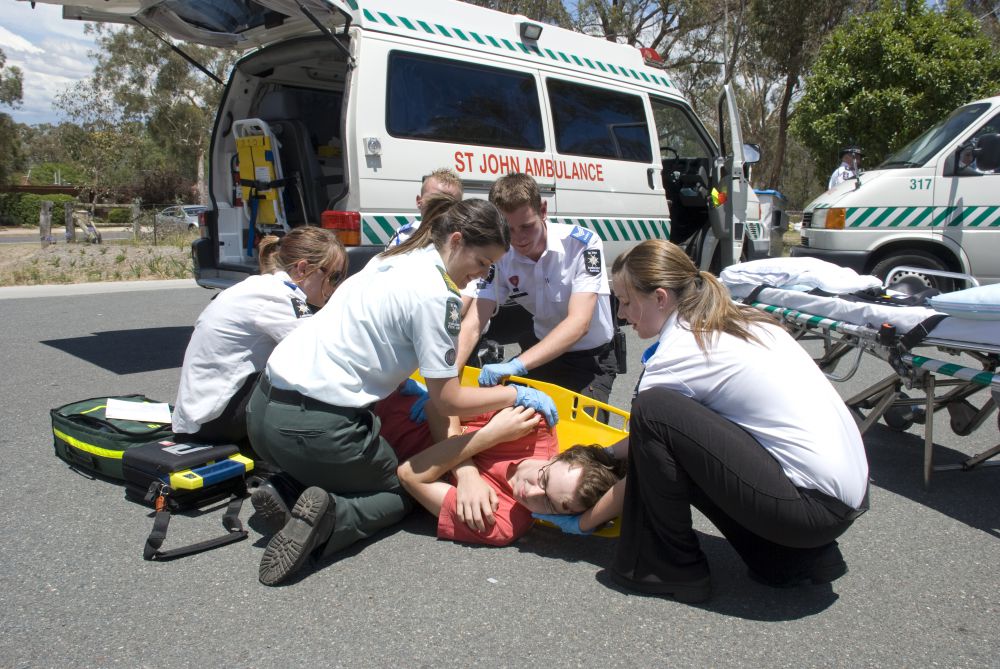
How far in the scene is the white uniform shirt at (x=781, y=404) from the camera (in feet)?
7.62

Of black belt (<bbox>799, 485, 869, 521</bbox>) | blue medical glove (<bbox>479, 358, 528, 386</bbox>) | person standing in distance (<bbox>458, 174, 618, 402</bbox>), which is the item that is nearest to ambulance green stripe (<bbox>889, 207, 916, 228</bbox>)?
person standing in distance (<bbox>458, 174, 618, 402</bbox>)

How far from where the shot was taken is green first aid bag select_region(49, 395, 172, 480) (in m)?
3.42

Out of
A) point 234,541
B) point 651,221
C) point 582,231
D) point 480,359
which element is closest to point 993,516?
point 582,231

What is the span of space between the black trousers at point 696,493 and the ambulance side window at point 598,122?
14.3 ft

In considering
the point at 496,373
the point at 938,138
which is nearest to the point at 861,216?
the point at 938,138

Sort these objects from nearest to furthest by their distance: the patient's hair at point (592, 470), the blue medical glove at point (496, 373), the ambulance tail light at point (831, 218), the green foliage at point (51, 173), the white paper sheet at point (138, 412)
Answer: the patient's hair at point (592, 470)
the blue medical glove at point (496, 373)
the white paper sheet at point (138, 412)
the ambulance tail light at point (831, 218)
the green foliage at point (51, 173)

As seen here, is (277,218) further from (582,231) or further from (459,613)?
(459,613)

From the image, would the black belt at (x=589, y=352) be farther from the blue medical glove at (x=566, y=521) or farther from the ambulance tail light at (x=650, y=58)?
the ambulance tail light at (x=650, y=58)

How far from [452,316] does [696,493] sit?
1008 mm

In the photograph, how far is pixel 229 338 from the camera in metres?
3.35

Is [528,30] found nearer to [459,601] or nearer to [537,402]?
[537,402]

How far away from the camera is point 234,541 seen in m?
2.95

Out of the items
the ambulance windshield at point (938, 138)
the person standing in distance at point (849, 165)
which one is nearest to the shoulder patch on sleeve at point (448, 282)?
the ambulance windshield at point (938, 138)

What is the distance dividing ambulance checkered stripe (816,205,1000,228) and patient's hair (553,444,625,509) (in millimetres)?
6017
